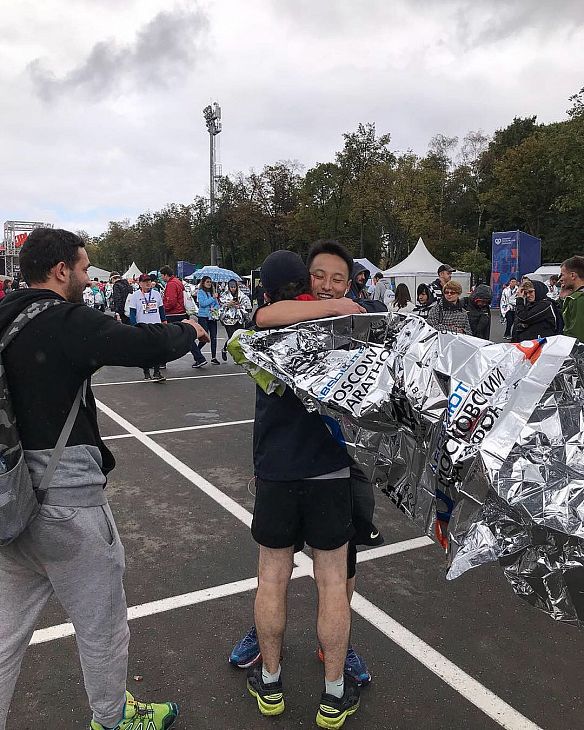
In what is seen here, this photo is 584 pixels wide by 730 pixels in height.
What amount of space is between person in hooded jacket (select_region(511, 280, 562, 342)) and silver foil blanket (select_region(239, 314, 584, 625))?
547 cm

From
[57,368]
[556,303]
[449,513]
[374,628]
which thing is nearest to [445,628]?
[374,628]

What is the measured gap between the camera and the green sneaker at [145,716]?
219 cm

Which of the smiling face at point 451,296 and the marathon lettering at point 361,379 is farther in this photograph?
the smiling face at point 451,296

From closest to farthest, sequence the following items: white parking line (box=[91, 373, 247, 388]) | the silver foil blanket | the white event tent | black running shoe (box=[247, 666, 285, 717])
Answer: the silver foil blanket < black running shoe (box=[247, 666, 285, 717]) < white parking line (box=[91, 373, 247, 388]) < the white event tent

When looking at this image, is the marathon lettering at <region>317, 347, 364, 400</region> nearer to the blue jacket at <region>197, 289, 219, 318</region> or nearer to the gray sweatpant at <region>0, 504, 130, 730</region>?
the gray sweatpant at <region>0, 504, 130, 730</region>

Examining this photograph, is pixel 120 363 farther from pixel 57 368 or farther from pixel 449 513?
pixel 449 513

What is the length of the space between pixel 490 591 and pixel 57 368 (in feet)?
8.65

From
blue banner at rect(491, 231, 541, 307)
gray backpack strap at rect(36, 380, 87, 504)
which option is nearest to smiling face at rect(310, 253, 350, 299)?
gray backpack strap at rect(36, 380, 87, 504)

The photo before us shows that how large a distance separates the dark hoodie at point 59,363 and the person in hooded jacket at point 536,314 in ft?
20.2

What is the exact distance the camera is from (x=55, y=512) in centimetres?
194

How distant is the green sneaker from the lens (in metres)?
2.19

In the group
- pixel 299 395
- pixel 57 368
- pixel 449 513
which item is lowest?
pixel 449 513

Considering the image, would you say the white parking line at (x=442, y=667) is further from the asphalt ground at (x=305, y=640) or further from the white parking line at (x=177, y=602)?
the white parking line at (x=177, y=602)

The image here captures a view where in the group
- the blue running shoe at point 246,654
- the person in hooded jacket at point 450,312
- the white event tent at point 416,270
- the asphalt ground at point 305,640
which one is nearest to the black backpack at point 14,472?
the asphalt ground at point 305,640
